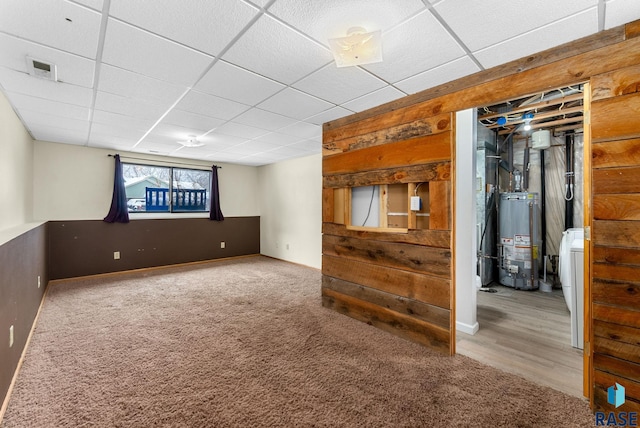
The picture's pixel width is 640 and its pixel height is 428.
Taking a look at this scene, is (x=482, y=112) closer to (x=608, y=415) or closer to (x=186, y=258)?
(x=608, y=415)

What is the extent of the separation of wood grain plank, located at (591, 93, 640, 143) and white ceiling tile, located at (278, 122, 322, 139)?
2.67m

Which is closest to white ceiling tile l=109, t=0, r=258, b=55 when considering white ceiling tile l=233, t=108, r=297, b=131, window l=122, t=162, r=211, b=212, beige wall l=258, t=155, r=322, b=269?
white ceiling tile l=233, t=108, r=297, b=131

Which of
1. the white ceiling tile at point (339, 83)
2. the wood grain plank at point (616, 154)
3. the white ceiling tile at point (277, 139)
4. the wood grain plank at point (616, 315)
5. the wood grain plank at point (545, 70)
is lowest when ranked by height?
the wood grain plank at point (616, 315)

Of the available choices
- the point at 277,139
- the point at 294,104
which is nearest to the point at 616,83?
the point at 294,104

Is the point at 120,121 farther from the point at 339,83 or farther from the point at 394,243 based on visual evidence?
the point at 394,243

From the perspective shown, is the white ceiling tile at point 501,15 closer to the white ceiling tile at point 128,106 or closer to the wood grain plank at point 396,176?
the wood grain plank at point 396,176

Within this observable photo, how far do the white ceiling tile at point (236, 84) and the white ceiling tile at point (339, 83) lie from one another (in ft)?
0.93

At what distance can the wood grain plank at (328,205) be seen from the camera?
3.30m

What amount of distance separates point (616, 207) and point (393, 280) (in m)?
1.61

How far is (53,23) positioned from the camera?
62.9 inches

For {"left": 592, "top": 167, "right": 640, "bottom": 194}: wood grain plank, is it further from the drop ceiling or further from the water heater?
the water heater

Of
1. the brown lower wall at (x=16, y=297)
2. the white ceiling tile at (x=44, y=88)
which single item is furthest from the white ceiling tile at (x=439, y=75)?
the brown lower wall at (x=16, y=297)

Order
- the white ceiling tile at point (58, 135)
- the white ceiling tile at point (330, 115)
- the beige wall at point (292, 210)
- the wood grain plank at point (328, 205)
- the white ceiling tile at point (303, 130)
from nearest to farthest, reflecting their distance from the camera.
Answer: the white ceiling tile at point (330, 115), the wood grain plank at point (328, 205), the white ceiling tile at point (303, 130), the white ceiling tile at point (58, 135), the beige wall at point (292, 210)

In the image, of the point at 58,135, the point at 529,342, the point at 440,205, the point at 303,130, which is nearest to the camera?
the point at 440,205
